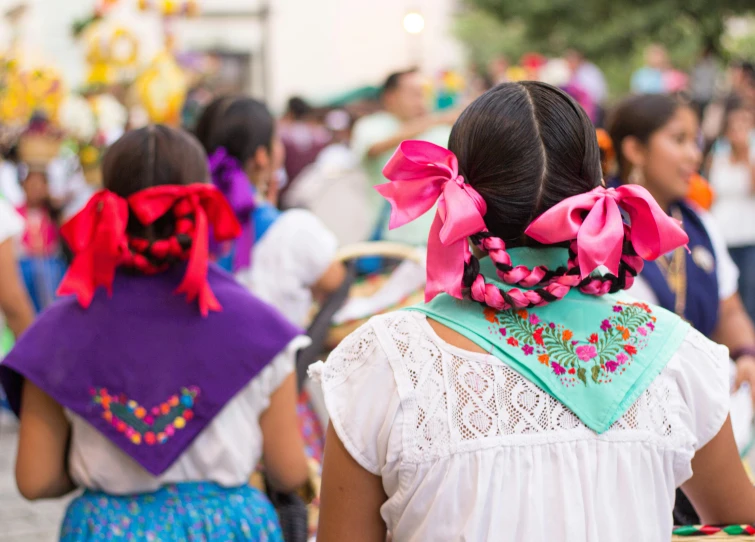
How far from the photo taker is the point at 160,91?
5.80 m

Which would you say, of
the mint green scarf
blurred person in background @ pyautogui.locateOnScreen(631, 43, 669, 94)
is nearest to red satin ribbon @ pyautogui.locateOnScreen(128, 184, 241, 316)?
the mint green scarf

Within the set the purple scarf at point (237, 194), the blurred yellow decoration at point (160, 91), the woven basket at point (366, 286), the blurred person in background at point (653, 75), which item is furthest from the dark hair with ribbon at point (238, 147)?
the blurred person in background at point (653, 75)

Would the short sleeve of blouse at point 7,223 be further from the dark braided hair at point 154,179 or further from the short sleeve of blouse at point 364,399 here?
the short sleeve of blouse at point 364,399

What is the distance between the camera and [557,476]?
4.87ft

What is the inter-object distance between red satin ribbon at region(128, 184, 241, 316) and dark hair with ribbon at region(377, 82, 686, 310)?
67cm

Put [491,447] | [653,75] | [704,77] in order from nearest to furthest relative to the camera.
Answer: [491,447], [704,77], [653,75]

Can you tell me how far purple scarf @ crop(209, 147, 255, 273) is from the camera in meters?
3.10

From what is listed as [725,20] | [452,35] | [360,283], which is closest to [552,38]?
[452,35]

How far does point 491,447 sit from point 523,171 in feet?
1.39

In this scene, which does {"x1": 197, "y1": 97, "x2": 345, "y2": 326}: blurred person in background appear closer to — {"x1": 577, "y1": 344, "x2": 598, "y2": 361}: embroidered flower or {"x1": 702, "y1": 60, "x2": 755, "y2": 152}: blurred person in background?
{"x1": 577, "y1": 344, "x2": 598, "y2": 361}: embroidered flower

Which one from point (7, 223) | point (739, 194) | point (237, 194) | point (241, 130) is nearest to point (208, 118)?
point (241, 130)

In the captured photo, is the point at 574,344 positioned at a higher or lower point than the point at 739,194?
higher

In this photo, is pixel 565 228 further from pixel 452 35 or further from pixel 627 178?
pixel 452 35

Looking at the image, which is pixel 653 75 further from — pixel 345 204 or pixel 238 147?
pixel 238 147
